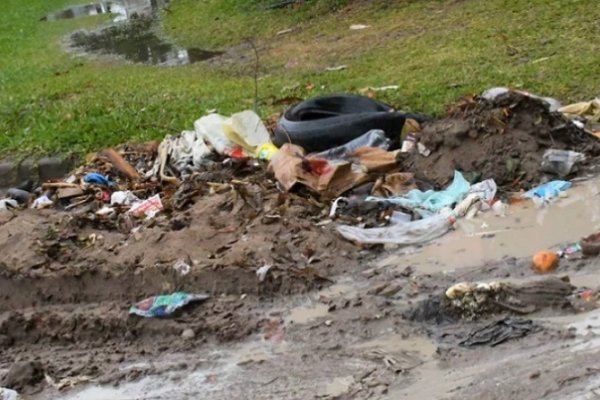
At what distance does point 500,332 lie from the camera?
14.0ft

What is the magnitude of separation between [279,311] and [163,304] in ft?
2.21

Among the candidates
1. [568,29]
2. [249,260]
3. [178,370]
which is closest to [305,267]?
[249,260]

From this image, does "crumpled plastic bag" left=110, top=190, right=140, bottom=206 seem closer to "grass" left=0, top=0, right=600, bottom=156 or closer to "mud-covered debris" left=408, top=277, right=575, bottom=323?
"grass" left=0, top=0, right=600, bottom=156

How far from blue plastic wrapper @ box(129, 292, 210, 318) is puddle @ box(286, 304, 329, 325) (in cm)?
58

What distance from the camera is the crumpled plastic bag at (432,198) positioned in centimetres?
631

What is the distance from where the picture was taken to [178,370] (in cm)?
461

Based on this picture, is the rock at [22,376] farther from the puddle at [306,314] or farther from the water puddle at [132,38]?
the water puddle at [132,38]

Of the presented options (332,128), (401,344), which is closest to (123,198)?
(332,128)

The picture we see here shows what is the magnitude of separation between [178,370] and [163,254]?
1332 millimetres

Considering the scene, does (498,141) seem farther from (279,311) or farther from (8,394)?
(8,394)

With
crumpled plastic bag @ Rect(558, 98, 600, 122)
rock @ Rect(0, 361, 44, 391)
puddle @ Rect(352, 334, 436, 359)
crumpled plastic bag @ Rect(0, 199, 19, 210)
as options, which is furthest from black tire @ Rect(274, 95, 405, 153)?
rock @ Rect(0, 361, 44, 391)

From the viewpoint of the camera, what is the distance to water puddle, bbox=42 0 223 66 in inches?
648

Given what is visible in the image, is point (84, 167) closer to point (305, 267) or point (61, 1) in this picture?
point (305, 267)

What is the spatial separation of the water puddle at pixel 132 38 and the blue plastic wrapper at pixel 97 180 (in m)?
7.94
